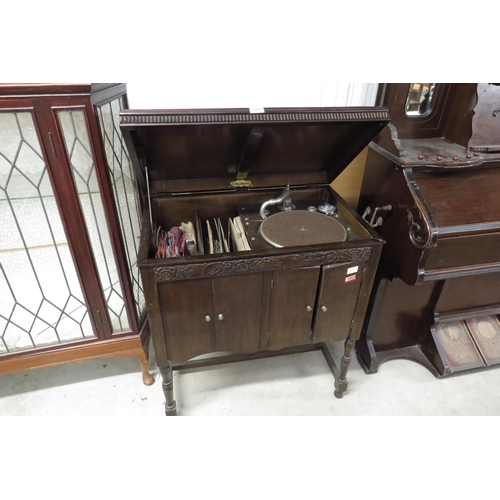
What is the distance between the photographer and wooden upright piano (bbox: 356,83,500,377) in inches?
53.4

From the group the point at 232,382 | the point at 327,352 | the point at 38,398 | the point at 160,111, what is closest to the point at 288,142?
the point at 160,111

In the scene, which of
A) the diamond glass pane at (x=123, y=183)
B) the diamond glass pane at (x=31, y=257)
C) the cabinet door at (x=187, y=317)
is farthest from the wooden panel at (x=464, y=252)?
the diamond glass pane at (x=31, y=257)

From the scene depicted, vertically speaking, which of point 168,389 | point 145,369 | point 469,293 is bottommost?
point 145,369

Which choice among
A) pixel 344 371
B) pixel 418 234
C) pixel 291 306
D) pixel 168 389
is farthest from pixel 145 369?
pixel 418 234

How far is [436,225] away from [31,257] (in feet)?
5.06

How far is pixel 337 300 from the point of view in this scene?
136 cm

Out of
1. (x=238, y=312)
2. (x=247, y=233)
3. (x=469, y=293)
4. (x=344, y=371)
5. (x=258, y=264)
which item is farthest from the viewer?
(x=469, y=293)

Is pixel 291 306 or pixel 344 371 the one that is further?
pixel 344 371

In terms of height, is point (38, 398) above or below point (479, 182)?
below

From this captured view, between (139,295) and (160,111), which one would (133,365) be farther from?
(160,111)

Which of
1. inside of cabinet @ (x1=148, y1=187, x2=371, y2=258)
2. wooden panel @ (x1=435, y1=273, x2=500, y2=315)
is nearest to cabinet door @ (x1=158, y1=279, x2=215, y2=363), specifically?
inside of cabinet @ (x1=148, y1=187, x2=371, y2=258)

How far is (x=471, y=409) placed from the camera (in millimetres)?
1646

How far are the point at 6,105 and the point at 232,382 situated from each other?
1.47 meters

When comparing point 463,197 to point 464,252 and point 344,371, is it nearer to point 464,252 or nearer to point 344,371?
point 464,252
